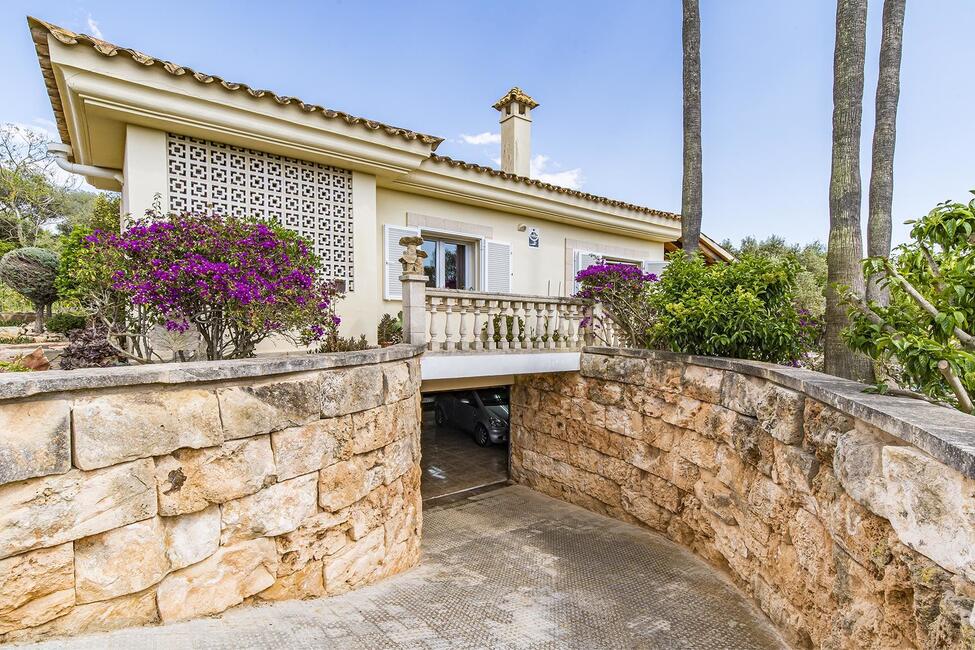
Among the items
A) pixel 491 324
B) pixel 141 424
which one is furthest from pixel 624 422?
pixel 141 424

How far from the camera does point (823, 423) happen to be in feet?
9.53

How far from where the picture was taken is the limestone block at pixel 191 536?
247 cm

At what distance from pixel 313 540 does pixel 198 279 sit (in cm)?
218

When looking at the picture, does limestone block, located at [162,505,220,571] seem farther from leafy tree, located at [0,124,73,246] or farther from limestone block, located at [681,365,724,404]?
leafy tree, located at [0,124,73,246]

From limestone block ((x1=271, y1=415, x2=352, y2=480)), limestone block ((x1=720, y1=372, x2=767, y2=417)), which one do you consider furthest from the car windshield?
limestone block ((x1=271, y1=415, x2=352, y2=480))

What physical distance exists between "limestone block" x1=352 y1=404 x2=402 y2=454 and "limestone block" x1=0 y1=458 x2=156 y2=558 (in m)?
1.33

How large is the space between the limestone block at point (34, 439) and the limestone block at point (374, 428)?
1.65m

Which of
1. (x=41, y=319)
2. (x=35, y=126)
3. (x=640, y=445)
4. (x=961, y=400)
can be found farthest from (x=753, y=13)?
(x=35, y=126)

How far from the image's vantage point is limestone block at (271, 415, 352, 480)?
291 cm

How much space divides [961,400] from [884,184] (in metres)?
5.20

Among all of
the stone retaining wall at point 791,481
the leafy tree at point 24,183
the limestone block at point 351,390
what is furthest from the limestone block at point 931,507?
the leafy tree at point 24,183

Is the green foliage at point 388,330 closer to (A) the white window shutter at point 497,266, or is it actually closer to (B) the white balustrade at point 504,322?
(B) the white balustrade at point 504,322

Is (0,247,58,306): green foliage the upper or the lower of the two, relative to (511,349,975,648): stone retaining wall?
upper

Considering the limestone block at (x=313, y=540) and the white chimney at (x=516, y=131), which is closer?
the limestone block at (x=313, y=540)
